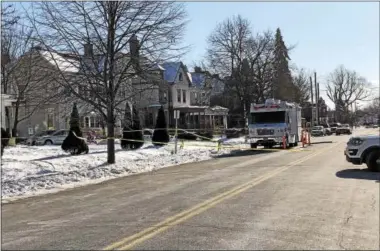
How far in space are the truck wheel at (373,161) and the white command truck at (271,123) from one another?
15.3 metres

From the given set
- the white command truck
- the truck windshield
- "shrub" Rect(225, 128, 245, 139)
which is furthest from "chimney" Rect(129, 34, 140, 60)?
"shrub" Rect(225, 128, 245, 139)

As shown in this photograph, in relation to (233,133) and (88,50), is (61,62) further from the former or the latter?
(233,133)

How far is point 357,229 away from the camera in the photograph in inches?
278

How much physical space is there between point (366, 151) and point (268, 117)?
15717 mm

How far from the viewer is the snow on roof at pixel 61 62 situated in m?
19.7

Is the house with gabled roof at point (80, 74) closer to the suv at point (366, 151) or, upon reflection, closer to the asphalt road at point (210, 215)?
the asphalt road at point (210, 215)

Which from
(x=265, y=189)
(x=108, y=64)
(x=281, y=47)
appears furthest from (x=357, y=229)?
(x=281, y=47)

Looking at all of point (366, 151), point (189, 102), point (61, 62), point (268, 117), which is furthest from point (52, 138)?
point (189, 102)

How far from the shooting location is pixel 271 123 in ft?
102

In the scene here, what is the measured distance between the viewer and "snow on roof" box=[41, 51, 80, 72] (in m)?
19.7

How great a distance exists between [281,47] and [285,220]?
4837 centimetres

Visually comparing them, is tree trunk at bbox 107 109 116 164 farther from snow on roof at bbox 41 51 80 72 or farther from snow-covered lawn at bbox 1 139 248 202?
snow on roof at bbox 41 51 80 72

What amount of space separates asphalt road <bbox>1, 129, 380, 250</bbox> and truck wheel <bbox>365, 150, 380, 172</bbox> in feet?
3.42

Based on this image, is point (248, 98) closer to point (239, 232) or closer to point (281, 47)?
point (281, 47)
